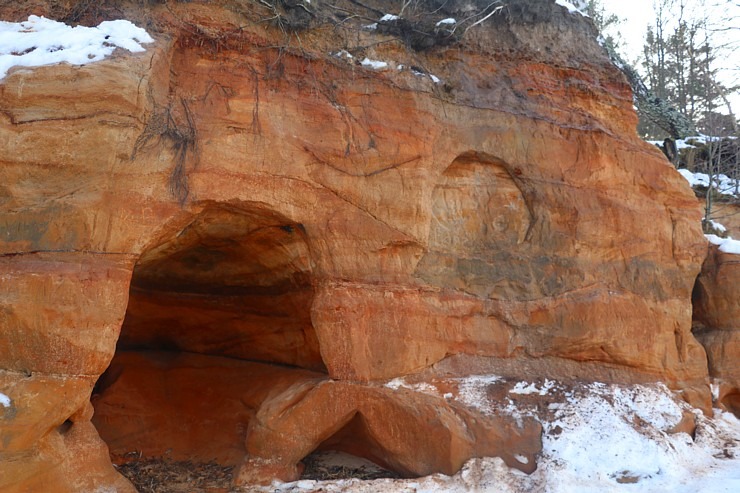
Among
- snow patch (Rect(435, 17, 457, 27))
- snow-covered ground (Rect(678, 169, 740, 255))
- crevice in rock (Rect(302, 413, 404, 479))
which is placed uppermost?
snow patch (Rect(435, 17, 457, 27))

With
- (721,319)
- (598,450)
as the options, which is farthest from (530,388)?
(721,319)

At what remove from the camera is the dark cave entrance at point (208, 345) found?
7.68m

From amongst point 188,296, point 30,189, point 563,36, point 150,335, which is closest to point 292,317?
point 188,296

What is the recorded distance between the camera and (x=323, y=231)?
22.2ft

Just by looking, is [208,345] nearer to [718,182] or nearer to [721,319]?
[721,319]

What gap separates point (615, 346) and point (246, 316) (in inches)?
199

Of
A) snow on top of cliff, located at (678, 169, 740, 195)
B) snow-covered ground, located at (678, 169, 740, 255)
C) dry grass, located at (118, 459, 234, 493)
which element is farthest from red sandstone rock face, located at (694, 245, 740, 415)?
dry grass, located at (118, 459, 234, 493)

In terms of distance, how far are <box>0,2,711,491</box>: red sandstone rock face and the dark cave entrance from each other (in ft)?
0.14

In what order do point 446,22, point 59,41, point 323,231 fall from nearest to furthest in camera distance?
point 59,41
point 323,231
point 446,22

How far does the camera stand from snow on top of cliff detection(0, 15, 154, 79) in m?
Answer: 5.84

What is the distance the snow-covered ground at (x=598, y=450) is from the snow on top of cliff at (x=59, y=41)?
4.56 meters

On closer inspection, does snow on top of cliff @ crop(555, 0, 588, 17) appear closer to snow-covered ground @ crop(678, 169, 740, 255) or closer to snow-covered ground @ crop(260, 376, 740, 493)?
snow-covered ground @ crop(678, 169, 740, 255)

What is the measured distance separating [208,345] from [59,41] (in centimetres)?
482

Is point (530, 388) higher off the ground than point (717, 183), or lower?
lower
